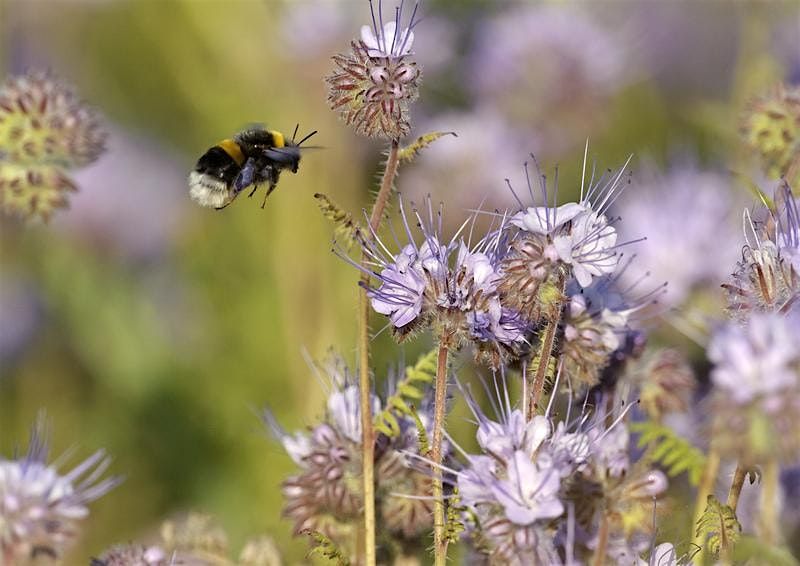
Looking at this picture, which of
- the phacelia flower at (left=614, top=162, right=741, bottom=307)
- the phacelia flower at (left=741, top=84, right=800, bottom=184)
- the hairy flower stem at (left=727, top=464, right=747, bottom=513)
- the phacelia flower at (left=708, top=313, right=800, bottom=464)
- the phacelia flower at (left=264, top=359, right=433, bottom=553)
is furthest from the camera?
the phacelia flower at (left=614, top=162, right=741, bottom=307)

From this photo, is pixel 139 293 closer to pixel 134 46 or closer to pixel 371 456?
pixel 134 46

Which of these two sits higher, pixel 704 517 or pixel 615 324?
pixel 615 324

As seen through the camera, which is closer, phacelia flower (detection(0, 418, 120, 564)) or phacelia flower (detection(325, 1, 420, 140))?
phacelia flower (detection(325, 1, 420, 140))

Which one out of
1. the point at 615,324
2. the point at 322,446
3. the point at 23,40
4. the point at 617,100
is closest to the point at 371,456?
the point at 322,446

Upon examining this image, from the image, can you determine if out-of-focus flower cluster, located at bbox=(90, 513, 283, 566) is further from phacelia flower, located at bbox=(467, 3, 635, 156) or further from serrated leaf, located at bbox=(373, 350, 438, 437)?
phacelia flower, located at bbox=(467, 3, 635, 156)

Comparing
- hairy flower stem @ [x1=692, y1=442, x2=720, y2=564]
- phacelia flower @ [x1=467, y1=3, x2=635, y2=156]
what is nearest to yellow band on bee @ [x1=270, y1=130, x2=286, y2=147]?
hairy flower stem @ [x1=692, y1=442, x2=720, y2=564]

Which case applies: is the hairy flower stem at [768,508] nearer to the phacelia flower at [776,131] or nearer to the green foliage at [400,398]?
the green foliage at [400,398]

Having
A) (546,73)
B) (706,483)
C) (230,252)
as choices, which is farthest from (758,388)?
(230,252)
